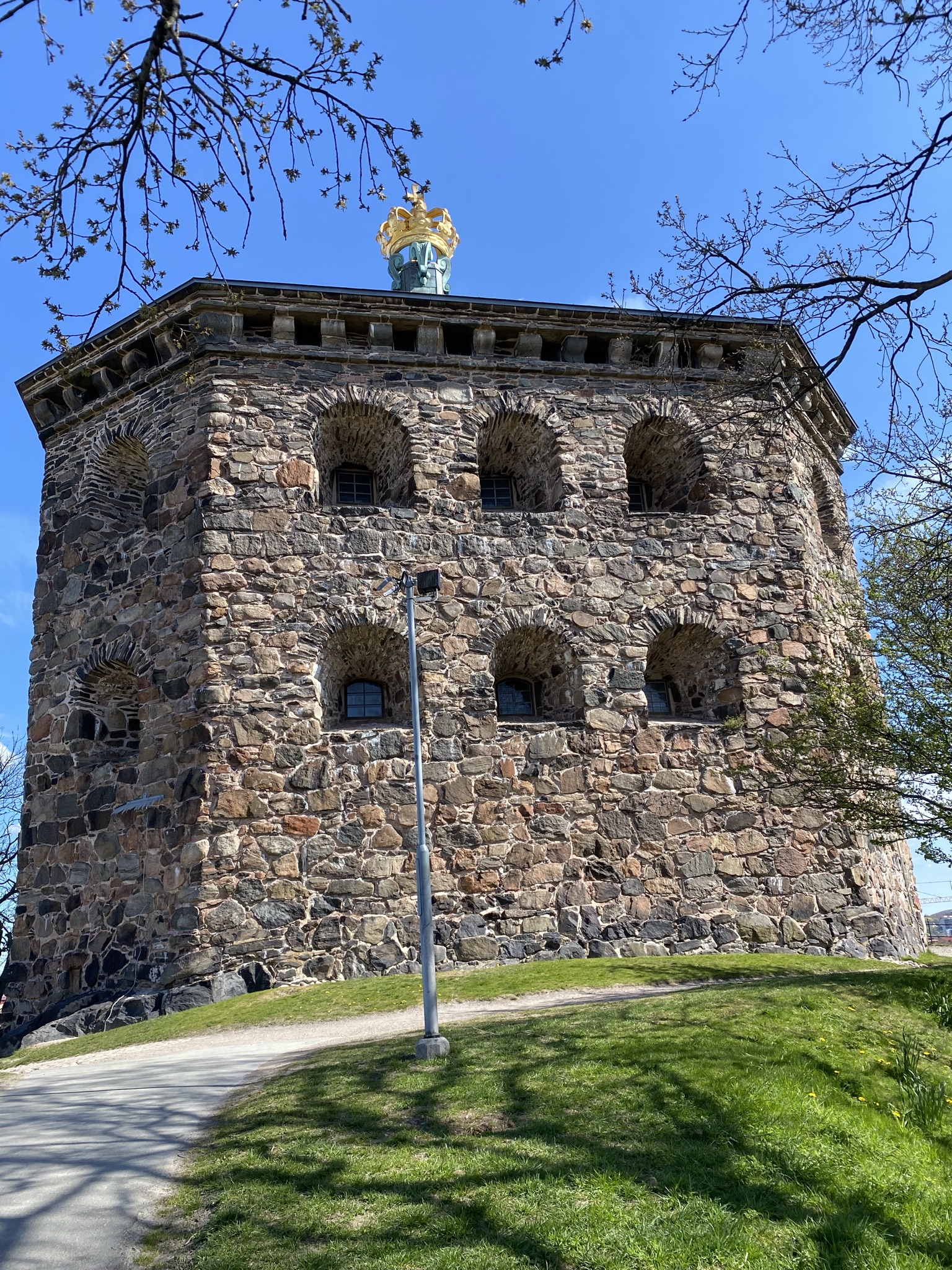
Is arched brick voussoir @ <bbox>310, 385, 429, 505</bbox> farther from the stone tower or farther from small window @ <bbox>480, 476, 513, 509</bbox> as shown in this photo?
small window @ <bbox>480, 476, 513, 509</bbox>

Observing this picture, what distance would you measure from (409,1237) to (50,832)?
401 inches

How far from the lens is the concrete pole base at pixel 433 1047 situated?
19.1 ft

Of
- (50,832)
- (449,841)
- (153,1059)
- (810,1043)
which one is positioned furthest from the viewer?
(50,832)

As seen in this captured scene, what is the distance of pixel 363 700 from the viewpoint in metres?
12.6

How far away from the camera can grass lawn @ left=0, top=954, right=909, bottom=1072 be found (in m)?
8.78

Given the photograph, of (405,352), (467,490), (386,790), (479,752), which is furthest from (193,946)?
(405,352)

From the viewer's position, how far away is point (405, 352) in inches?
527

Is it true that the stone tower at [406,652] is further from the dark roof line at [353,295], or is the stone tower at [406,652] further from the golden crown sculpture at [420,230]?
the golden crown sculpture at [420,230]

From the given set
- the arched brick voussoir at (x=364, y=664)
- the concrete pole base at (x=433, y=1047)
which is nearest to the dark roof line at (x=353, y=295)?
the arched brick voussoir at (x=364, y=664)

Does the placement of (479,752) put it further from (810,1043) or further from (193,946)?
(810,1043)

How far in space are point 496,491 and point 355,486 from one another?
225 cm

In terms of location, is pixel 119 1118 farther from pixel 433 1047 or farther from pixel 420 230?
pixel 420 230

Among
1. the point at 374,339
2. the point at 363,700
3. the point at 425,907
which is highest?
the point at 374,339

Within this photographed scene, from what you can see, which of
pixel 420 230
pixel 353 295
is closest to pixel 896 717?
pixel 353 295
